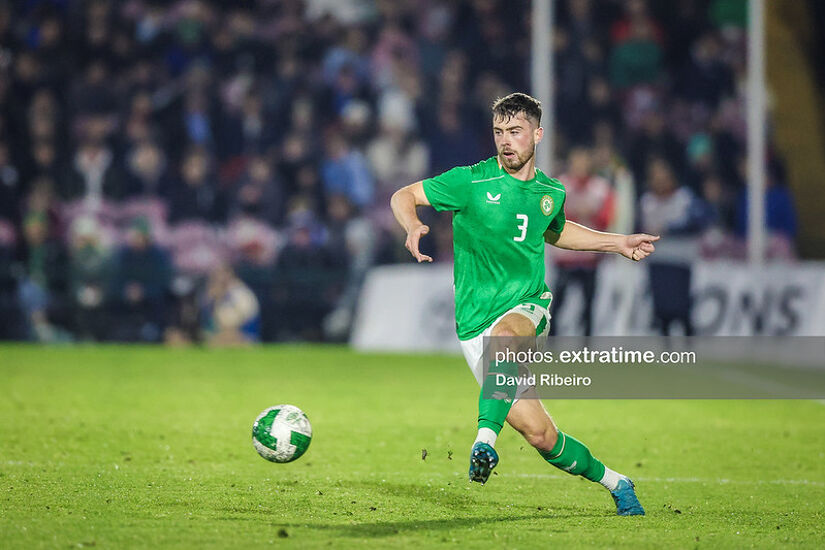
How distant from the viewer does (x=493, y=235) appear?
6746mm

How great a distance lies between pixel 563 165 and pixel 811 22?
8.16 m

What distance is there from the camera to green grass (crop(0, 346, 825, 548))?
20.0 feet

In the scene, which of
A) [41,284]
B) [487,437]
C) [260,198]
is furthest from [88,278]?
[487,437]

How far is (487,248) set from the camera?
22.2 feet

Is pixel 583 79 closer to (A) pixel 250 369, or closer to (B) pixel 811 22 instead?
(B) pixel 811 22

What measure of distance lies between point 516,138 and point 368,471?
2.51 metres

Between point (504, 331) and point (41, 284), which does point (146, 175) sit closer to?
point (41, 284)

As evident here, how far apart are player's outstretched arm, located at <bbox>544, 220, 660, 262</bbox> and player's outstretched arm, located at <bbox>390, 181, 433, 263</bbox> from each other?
0.77 meters

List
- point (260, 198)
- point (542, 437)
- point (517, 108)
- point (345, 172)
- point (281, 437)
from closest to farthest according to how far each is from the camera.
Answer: point (542, 437)
point (517, 108)
point (281, 437)
point (260, 198)
point (345, 172)

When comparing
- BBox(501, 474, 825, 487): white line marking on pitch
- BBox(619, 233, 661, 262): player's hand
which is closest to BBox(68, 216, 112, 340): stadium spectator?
BBox(501, 474, 825, 487): white line marking on pitch

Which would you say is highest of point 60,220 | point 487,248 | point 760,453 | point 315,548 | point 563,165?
point 563,165

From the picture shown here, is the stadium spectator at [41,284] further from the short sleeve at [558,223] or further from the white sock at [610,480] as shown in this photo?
the white sock at [610,480]

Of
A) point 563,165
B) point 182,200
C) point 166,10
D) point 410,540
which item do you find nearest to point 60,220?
point 182,200

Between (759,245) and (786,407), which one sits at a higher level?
(759,245)
